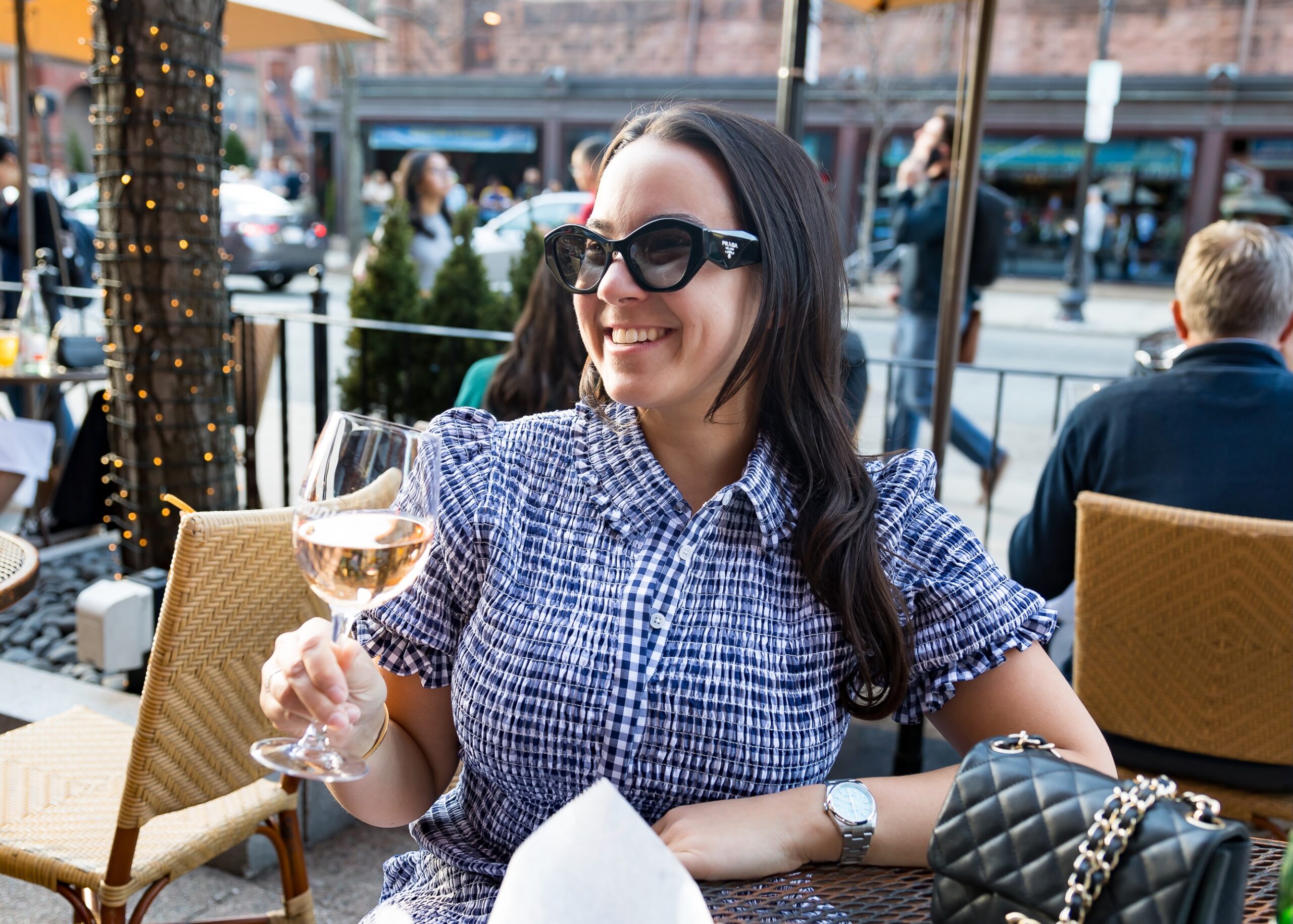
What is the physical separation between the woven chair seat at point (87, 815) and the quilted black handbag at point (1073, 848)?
4.95 feet

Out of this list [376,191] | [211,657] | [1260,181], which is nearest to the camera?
[211,657]

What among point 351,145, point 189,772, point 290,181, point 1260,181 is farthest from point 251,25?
point 290,181

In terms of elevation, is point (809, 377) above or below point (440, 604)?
above

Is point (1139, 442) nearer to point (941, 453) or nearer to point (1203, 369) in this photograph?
point (1203, 369)

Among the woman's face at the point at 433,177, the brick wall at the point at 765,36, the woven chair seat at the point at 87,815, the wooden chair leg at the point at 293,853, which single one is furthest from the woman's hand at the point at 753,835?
the brick wall at the point at 765,36

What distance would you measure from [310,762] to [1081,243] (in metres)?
18.1

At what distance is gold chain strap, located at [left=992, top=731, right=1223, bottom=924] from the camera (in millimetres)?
890

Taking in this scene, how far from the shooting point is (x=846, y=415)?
5.53 ft

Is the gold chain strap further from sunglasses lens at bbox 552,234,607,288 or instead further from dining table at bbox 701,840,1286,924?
sunglasses lens at bbox 552,234,607,288

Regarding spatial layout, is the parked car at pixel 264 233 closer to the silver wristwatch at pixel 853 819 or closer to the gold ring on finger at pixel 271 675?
the gold ring on finger at pixel 271 675

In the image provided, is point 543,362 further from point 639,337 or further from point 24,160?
point 24,160

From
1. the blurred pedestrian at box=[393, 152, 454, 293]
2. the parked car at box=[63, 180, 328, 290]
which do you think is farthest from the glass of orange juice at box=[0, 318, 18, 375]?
the parked car at box=[63, 180, 328, 290]

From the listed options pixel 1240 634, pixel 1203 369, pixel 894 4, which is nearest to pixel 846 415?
pixel 1240 634

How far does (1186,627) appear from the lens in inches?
90.7
